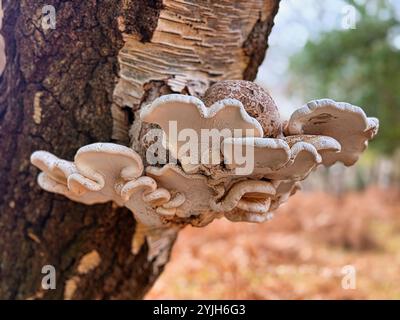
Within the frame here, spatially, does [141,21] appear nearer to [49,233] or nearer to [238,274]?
[49,233]

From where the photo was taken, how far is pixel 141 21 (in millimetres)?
1017

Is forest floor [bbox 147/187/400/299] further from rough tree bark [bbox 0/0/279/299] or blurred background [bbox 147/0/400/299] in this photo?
rough tree bark [bbox 0/0/279/299]

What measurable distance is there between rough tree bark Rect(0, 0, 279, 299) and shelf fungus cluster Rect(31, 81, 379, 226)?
179mm

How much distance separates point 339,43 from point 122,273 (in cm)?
385

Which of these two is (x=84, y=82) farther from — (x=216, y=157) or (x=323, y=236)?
(x=323, y=236)

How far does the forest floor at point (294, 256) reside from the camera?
9.04 feet

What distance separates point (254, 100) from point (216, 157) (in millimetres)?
182

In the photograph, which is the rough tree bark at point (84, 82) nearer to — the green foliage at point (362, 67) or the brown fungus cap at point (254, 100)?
the brown fungus cap at point (254, 100)

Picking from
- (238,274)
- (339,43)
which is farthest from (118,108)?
(339,43)

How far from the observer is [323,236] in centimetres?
523

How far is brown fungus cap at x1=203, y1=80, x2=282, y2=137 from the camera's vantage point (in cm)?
88

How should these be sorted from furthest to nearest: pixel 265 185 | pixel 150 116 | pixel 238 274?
pixel 238 274 → pixel 265 185 → pixel 150 116

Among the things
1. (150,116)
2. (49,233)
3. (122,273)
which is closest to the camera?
(150,116)
